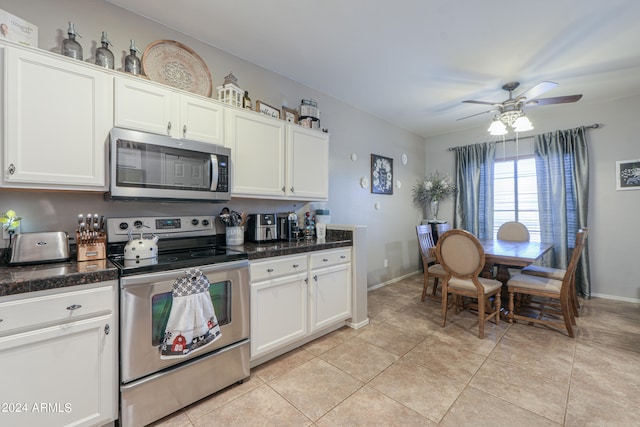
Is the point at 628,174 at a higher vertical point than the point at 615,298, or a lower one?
higher

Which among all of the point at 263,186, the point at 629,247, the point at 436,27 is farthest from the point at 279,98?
the point at 629,247

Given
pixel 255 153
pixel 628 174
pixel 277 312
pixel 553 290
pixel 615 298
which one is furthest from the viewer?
pixel 615 298

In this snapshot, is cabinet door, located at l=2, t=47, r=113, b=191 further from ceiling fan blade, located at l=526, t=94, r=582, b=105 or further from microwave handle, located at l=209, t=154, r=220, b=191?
ceiling fan blade, located at l=526, t=94, r=582, b=105

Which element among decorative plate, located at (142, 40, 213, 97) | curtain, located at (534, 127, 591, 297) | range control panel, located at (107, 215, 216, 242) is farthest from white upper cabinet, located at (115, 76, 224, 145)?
curtain, located at (534, 127, 591, 297)

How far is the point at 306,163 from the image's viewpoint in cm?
277

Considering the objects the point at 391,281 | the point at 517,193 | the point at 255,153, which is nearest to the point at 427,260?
the point at 391,281

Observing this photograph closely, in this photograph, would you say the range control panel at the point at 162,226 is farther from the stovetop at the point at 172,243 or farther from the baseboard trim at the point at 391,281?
the baseboard trim at the point at 391,281

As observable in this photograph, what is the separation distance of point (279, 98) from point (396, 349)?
2800 mm

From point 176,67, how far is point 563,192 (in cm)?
516

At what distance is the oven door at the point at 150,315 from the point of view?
1.43 metres

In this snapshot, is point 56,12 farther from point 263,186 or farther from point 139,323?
point 139,323

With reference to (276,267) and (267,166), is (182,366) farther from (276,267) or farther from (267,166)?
(267,166)

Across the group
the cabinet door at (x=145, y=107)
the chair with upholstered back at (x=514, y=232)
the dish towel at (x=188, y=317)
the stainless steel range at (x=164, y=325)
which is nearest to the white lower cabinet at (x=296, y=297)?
the stainless steel range at (x=164, y=325)

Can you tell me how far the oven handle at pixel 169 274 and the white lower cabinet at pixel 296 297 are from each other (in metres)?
0.14
